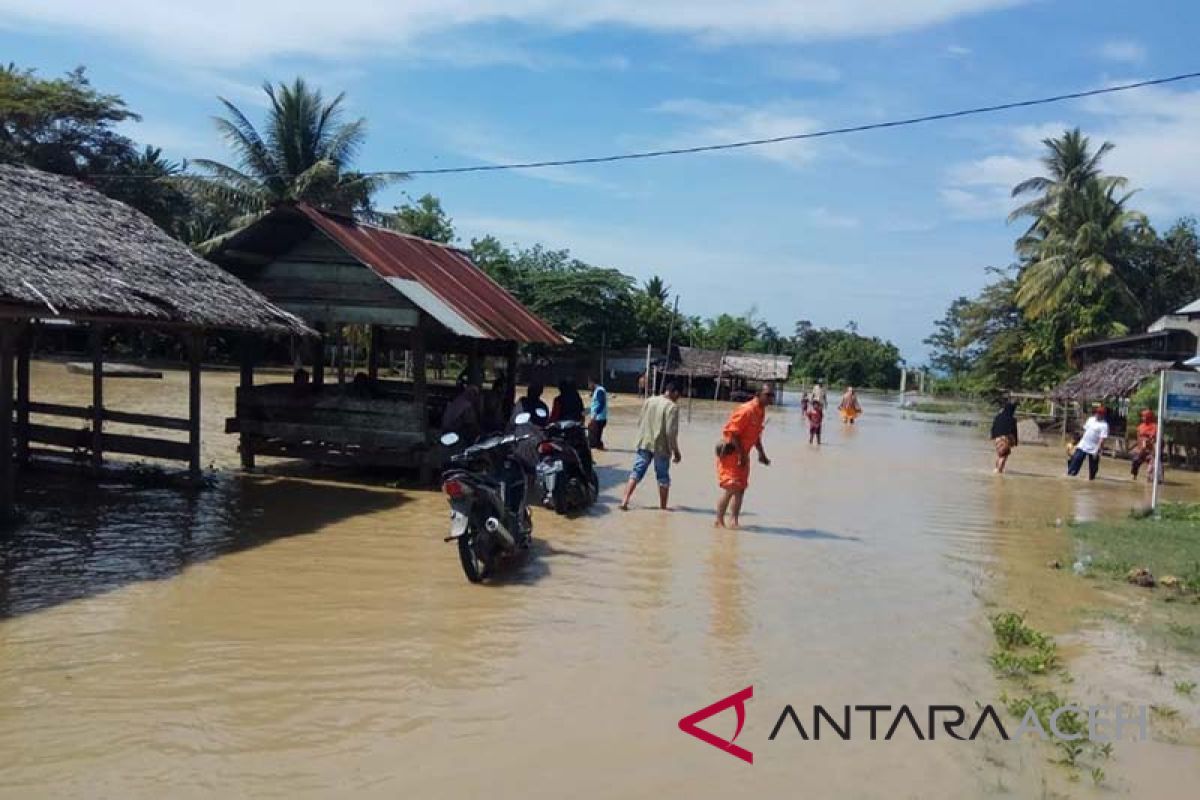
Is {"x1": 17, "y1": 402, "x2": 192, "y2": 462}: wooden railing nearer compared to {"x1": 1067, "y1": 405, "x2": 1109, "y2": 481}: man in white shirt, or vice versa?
{"x1": 17, "y1": 402, "x2": 192, "y2": 462}: wooden railing

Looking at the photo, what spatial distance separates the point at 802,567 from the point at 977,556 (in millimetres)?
2366

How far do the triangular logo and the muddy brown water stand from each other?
0.22 feet

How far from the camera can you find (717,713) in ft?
17.7

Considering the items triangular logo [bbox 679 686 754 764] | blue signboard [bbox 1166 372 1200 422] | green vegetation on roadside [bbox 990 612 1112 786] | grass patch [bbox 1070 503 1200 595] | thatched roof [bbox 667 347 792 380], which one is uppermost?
thatched roof [bbox 667 347 792 380]

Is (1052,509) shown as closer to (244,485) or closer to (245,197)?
(244,485)

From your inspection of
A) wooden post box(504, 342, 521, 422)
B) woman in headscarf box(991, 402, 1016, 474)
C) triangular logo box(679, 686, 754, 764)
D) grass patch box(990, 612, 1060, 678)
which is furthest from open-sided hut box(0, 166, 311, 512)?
woman in headscarf box(991, 402, 1016, 474)

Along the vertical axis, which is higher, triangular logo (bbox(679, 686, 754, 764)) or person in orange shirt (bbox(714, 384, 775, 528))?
person in orange shirt (bbox(714, 384, 775, 528))

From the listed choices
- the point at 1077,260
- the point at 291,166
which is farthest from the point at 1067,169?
the point at 291,166

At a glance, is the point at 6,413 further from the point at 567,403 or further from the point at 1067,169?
the point at 1067,169

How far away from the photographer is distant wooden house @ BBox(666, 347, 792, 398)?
2000 inches

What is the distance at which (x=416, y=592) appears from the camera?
25.1 ft

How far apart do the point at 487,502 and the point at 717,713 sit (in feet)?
9.80

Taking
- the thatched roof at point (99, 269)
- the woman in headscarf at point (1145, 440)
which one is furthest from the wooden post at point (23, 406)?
the woman in headscarf at point (1145, 440)

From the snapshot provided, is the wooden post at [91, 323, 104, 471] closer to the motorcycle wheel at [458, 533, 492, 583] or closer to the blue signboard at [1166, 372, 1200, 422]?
the motorcycle wheel at [458, 533, 492, 583]
